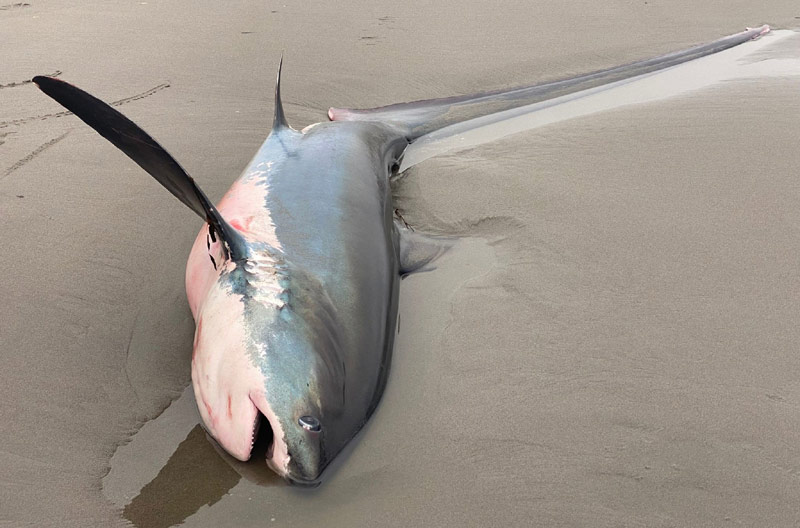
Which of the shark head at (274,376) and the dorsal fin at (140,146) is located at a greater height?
the dorsal fin at (140,146)

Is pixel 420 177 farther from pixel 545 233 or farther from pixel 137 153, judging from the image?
pixel 137 153

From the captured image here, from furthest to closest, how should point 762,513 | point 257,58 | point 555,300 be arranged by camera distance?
point 257,58 → point 555,300 → point 762,513

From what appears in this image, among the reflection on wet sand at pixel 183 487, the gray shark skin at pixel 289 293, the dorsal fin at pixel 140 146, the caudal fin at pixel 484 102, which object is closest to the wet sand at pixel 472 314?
the reflection on wet sand at pixel 183 487

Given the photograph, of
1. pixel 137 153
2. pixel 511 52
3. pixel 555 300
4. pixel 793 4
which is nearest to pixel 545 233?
pixel 555 300

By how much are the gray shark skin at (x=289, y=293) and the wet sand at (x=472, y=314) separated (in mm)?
118

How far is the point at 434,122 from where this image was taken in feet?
13.4

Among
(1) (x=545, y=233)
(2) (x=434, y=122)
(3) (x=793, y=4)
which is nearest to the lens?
(1) (x=545, y=233)

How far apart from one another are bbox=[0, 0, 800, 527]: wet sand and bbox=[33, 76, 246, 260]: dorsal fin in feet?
1.42

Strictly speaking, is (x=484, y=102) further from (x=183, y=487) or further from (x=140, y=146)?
(x=183, y=487)

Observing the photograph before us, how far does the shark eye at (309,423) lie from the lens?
1808mm

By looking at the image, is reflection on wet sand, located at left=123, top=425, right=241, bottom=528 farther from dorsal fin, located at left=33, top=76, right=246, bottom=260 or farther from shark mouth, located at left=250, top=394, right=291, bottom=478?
dorsal fin, located at left=33, top=76, right=246, bottom=260

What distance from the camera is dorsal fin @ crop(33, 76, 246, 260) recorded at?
6.46 ft

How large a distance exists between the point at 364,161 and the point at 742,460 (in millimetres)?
1774

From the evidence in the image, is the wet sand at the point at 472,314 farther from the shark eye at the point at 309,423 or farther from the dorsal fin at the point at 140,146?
the dorsal fin at the point at 140,146
